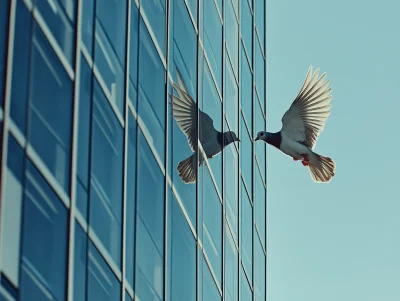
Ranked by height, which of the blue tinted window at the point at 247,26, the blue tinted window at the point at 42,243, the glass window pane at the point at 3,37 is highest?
the blue tinted window at the point at 247,26

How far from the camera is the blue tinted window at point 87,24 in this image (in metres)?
11.5

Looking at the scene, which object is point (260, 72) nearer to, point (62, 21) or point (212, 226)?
point (212, 226)

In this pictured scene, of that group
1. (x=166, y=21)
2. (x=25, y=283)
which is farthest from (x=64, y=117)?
(x=166, y=21)

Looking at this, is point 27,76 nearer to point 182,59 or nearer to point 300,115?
point 182,59

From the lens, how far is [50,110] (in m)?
10.2

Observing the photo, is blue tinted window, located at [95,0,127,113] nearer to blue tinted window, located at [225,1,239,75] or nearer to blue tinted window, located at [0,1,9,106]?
blue tinted window, located at [0,1,9,106]

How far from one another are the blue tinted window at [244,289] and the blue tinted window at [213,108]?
2311 millimetres

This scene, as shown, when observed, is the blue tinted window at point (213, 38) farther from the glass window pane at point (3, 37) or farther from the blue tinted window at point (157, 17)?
the glass window pane at point (3, 37)

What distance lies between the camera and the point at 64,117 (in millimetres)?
10625

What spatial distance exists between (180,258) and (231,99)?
5796 millimetres

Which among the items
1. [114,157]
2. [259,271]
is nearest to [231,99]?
[259,271]

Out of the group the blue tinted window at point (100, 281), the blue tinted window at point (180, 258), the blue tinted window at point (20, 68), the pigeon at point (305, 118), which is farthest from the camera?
the pigeon at point (305, 118)

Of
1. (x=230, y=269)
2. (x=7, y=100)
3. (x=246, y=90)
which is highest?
(x=246, y=90)

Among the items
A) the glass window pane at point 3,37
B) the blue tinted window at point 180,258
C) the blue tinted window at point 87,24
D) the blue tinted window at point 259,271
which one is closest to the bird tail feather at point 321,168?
the blue tinted window at point 259,271
